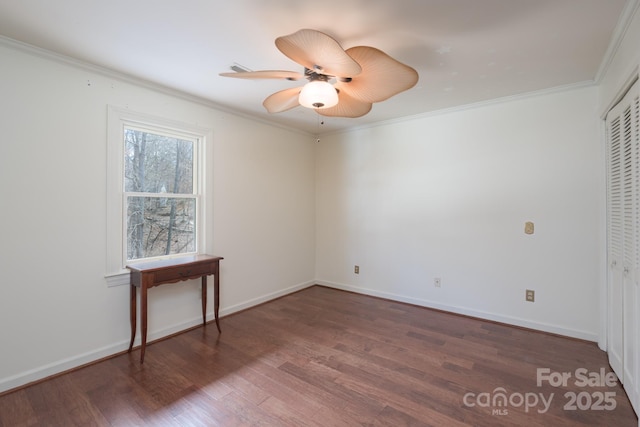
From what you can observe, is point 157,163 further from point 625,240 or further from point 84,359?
point 625,240

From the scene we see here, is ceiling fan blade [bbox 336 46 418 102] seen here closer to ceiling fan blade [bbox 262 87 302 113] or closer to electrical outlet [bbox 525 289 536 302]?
ceiling fan blade [bbox 262 87 302 113]

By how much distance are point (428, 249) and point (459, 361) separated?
1.49 metres

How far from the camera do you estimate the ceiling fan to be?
145cm

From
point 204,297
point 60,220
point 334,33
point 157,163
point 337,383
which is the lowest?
point 337,383

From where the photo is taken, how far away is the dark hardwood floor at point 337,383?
184 cm

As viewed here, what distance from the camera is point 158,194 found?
9.50 feet

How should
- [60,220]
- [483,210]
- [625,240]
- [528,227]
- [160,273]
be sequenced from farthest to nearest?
[483,210] < [528,227] < [160,273] < [60,220] < [625,240]

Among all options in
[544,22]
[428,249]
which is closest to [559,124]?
[544,22]

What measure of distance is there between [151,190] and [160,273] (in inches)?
33.6

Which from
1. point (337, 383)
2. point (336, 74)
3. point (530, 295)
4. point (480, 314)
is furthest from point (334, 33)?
point (480, 314)

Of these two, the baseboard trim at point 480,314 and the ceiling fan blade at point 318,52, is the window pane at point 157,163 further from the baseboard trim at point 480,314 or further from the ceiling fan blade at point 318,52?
the baseboard trim at point 480,314

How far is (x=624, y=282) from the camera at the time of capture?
82.7 inches

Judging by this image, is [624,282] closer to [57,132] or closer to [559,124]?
[559,124]

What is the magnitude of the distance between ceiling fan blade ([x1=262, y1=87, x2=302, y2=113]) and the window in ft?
4.15
